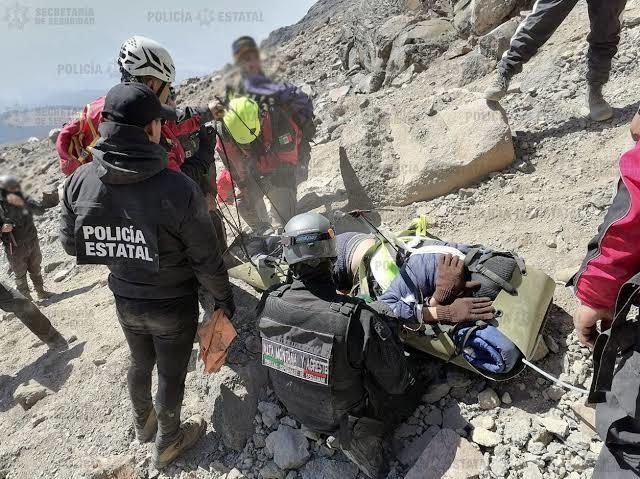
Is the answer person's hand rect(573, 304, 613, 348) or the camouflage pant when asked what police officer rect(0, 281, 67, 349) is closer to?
the camouflage pant

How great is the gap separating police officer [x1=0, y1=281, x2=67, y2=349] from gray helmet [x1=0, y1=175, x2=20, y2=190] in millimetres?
3784

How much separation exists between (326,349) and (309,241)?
628mm

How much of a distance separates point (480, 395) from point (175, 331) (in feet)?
7.08

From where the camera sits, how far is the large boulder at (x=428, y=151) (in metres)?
5.41

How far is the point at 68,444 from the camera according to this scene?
3896 millimetres

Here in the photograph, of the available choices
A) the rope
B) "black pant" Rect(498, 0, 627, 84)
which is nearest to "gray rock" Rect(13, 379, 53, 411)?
the rope

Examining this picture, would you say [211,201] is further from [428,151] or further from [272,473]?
[428,151]

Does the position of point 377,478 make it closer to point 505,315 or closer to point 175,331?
point 505,315

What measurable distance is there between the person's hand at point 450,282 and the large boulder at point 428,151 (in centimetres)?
232

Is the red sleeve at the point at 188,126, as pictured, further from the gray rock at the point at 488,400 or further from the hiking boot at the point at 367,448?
the gray rock at the point at 488,400

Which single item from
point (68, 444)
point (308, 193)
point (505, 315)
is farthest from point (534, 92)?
point (68, 444)

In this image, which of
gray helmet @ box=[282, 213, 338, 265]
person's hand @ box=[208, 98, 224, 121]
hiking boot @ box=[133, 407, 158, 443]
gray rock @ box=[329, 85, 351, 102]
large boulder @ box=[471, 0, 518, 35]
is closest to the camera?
gray helmet @ box=[282, 213, 338, 265]

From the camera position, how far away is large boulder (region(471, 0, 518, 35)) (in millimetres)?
8125

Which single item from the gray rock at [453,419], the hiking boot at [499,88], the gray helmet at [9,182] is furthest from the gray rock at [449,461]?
the hiking boot at [499,88]
